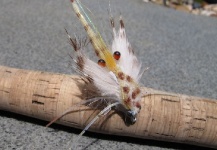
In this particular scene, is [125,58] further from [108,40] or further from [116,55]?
[108,40]

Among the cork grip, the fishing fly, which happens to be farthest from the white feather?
the cork grip

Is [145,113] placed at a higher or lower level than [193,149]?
higher

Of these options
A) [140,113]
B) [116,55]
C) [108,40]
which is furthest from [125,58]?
[108,40]

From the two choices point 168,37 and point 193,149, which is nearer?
point 193,149

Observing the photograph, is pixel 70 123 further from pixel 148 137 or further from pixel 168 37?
pixel 168 37

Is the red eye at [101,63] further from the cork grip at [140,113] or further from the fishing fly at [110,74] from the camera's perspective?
the cork grip at [140,113]

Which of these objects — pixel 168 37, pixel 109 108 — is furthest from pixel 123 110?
pixel 168 37
